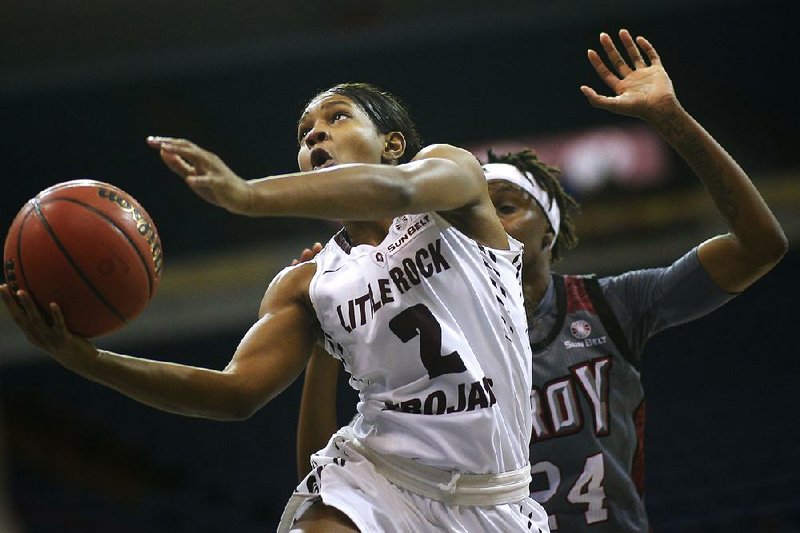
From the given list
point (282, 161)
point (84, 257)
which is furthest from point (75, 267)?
point (282, 161)

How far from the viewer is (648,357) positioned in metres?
11.6

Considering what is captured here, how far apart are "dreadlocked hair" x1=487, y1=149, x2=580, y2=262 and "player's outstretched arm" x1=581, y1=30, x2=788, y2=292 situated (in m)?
0.67

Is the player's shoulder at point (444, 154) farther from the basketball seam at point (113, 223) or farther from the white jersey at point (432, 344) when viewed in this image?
the basketball seam at point (113, 223)

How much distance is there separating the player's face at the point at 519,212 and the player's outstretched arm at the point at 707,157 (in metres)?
0.59

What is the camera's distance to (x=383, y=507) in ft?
8.70

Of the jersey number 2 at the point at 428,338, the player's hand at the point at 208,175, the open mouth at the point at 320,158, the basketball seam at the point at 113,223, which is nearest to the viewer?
the player's hand at the point at 208,175

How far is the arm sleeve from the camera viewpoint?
3434mm

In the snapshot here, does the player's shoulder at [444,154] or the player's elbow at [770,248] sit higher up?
the player's shoulder at [444,154]

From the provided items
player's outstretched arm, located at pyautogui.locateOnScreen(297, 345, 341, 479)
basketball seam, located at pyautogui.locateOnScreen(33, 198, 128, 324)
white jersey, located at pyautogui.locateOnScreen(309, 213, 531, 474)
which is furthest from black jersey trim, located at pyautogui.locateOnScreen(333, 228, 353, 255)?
basketball seam, located at pyautogui.locateOnScreen(33, 198, 128, 324)

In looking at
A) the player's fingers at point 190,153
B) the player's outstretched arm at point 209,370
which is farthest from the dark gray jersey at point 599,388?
the player's fingers at point 190,153

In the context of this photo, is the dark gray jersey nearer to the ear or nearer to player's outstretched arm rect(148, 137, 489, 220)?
the ear

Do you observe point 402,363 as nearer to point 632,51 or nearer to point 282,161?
point 632,51

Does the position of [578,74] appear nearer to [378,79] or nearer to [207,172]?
[378,79]

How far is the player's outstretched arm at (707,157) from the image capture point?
320 centimetres
